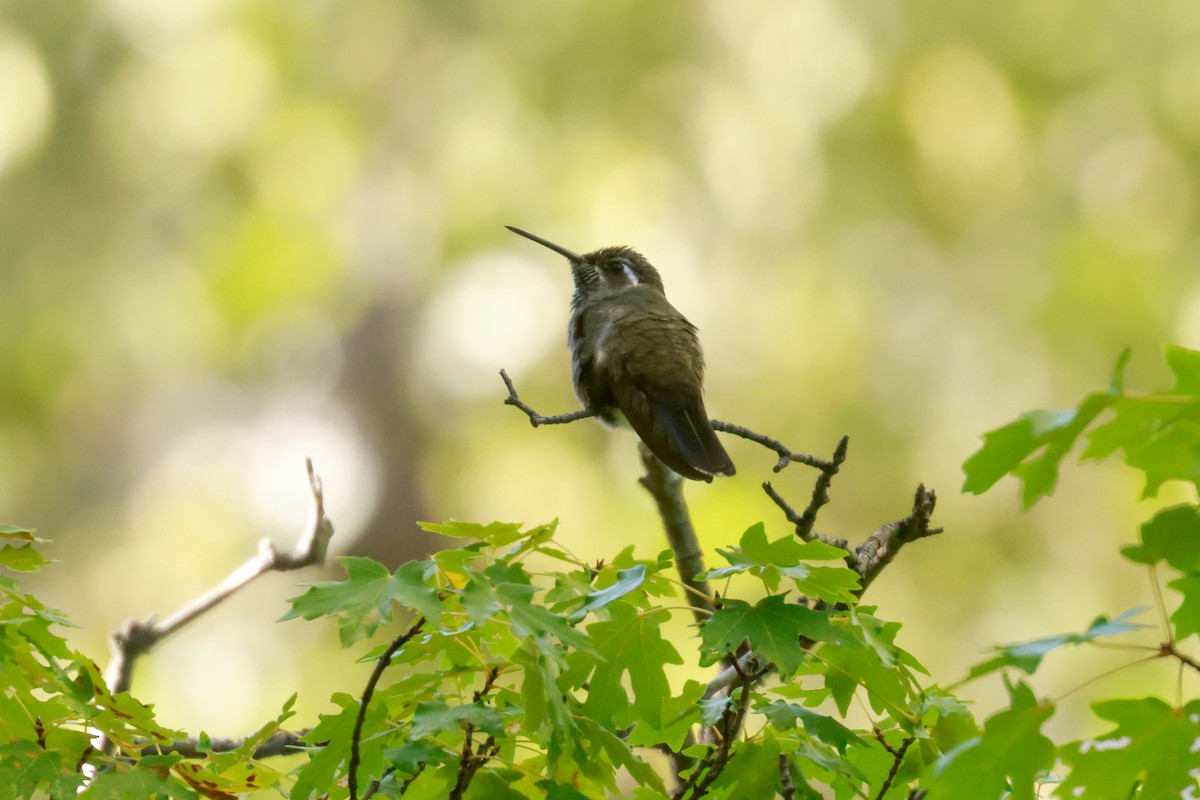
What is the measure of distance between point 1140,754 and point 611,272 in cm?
327

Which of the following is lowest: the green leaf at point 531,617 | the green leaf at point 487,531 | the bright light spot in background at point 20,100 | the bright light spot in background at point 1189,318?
the green leaf at point 531,617

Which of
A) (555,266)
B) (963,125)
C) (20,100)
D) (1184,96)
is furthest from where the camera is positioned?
(963,125)

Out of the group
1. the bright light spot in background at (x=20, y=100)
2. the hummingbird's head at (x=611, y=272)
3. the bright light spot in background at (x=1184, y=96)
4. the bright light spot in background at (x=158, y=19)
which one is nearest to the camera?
the hummingbird's head at (x=611, y=272)

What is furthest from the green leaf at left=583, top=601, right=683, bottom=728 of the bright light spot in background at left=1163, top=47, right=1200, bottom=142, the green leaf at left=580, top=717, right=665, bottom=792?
the bright light spot in background at left=1163, top=47, right=1200, bottom=142

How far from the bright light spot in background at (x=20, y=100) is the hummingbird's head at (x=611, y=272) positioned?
256 inches

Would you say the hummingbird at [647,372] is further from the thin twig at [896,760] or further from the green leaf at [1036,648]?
the green leaf at [1036,648]

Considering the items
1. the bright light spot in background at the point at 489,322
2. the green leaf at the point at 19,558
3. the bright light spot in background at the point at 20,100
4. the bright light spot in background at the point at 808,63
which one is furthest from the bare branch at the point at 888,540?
the bright light spot in background at the point at 20,100

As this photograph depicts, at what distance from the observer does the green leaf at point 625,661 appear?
1.50m

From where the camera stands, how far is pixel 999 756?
1.00 m

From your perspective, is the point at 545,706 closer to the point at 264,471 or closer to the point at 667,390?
the point at 667,390

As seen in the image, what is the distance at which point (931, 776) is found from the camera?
1000mm

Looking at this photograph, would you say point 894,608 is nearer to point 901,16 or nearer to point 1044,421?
point 901,16

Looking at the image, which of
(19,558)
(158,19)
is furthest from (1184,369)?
(158,19)

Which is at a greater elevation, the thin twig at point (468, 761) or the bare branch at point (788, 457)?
the bare branch at point (788, 457)
